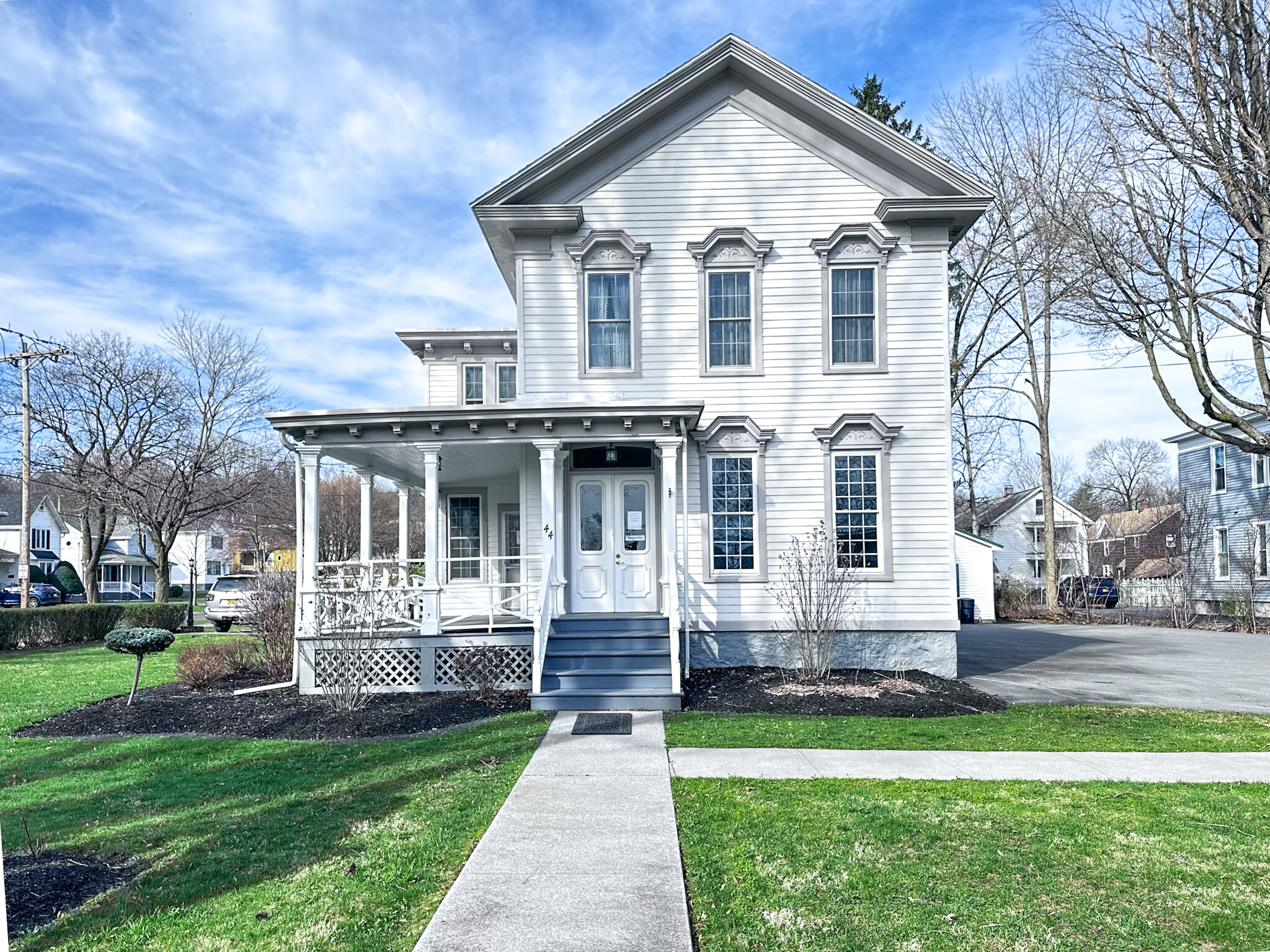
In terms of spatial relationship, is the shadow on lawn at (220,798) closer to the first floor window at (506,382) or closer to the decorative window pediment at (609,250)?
the decorative window pediment at (609,250)

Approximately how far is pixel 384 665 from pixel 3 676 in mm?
8080

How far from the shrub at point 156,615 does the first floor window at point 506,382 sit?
13.1 m

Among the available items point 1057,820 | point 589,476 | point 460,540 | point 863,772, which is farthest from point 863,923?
point 460,540

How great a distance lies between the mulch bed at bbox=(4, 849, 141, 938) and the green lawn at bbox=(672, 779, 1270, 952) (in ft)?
10.7

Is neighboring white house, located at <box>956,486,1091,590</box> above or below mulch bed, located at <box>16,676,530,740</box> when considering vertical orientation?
above

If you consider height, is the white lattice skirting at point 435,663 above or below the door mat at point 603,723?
above

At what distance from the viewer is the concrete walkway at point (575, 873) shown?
14.2 feet

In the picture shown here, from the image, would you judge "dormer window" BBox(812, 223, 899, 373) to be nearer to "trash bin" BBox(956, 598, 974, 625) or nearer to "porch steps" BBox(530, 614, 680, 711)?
"porch steps" BBox(530, 614, 680, 711)

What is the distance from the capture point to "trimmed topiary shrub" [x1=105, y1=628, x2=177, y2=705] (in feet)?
38.2

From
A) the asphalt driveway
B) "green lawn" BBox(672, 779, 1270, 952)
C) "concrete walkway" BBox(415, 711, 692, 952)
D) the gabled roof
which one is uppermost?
the gabled roof

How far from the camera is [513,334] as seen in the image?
1742 centimetres

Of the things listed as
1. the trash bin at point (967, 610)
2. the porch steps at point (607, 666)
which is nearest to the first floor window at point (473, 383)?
the porch steps at point (607, 666)

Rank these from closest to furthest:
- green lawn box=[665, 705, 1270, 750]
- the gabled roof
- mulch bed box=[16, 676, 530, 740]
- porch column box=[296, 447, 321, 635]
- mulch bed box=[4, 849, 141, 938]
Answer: mulch bed box=[4, 849, 141, 938]
green lawn box=[665, 705, 1270, 750]
mulch bed box=[16, 676, 530, 740]
porch column box=[296, 447, 321, 635]
the gabled roof

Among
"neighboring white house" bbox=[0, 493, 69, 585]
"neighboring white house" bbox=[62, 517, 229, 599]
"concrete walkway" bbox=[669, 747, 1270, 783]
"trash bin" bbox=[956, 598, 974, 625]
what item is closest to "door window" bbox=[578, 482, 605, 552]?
"concrete walkway" bbox=[669, 747, 1270, 783]
